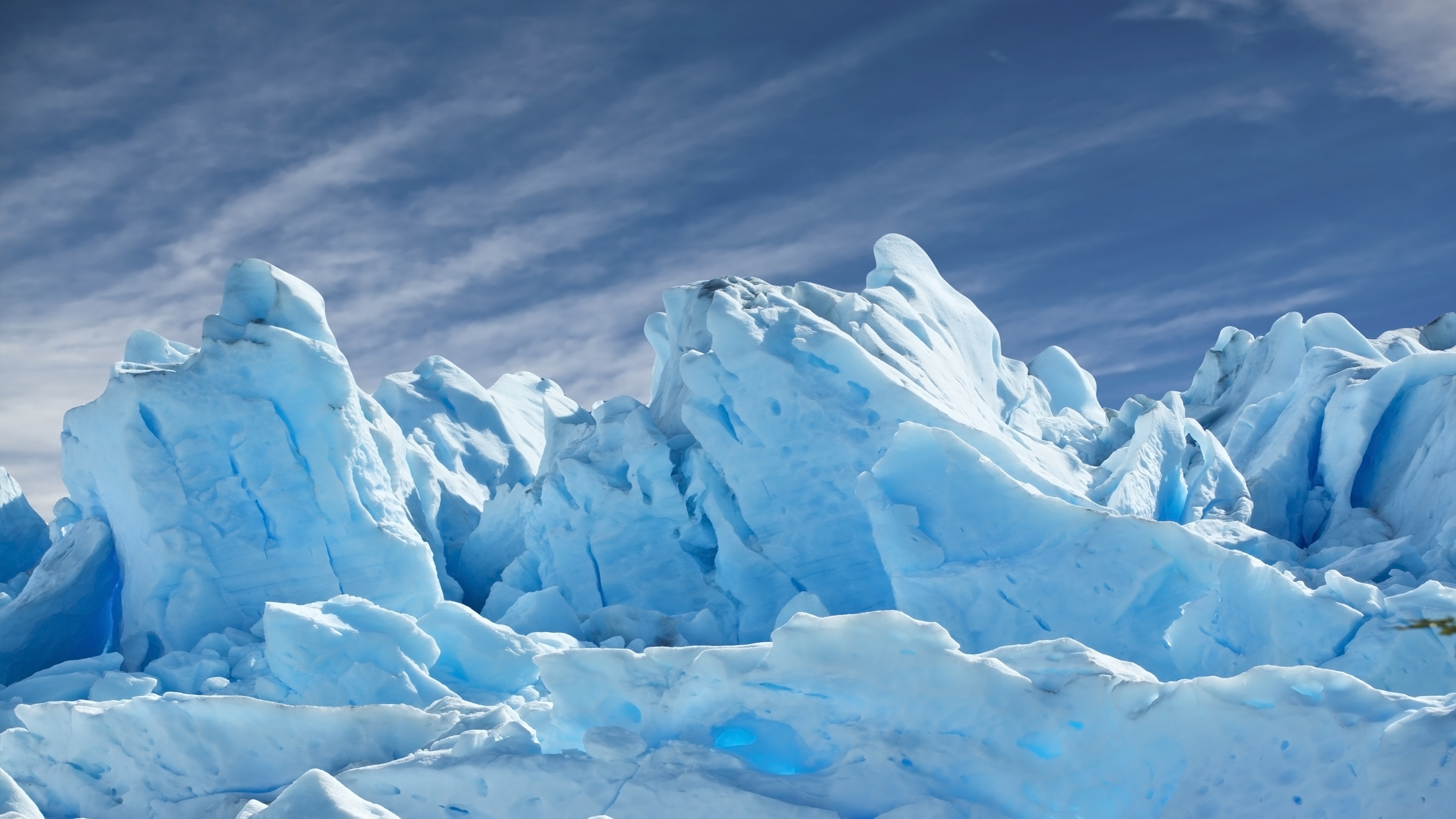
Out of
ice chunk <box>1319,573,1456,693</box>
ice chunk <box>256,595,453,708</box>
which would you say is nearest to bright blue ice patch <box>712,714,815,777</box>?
ice chunk <box>1319,573,1456,693</box>

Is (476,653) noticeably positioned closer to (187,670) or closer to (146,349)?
(187,670)

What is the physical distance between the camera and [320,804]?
18.2 ft

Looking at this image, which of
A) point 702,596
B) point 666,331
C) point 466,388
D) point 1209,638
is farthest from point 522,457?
point 1209,638

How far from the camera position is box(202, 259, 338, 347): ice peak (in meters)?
12.9

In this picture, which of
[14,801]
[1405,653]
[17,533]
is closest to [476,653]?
[14,801]

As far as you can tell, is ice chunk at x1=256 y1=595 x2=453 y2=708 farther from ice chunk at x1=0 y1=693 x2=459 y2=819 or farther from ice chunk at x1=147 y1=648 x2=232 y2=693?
ice chunk at x1=0 y1=693 x2=459 y2=819

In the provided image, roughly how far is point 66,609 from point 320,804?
8.40m

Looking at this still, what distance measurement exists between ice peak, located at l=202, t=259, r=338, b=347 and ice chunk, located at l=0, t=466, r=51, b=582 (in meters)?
6.30

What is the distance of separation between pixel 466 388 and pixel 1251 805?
15.6m

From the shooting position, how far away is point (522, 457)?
19.2 metres

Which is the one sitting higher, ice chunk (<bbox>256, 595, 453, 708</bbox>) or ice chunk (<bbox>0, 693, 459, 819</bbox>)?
ice chunk (<bbox>256, 595, 453, 708</bbox>)

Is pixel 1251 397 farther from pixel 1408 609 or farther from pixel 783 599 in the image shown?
pixel 1408 609

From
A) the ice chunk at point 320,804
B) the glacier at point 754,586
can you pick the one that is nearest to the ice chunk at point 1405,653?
the glacier at point 754,586

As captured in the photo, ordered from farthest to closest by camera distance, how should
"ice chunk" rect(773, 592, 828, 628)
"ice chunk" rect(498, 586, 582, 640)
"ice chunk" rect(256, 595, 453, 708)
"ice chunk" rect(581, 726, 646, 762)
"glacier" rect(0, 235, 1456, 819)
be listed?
"ice chunk" rect(498, 586, 582, 640) < "ice chunk" rect(773, 592, 828, 628) < "ice chunk" rect(256, 595, 453, 708) < "ice chunk" rect(581, 726, 646, 762) < "glacier" rect(0, 235, 1456, 819)
